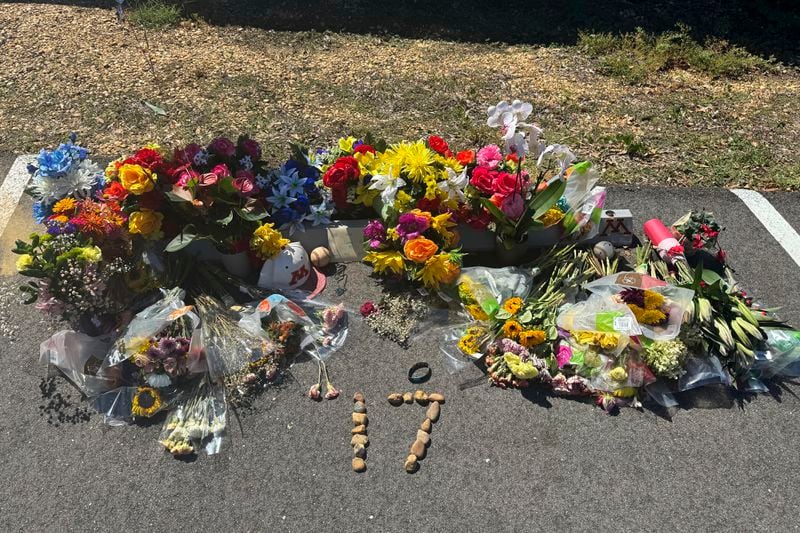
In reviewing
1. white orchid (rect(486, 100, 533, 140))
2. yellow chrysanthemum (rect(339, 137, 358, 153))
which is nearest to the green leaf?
yellow chrysanthemum (rect(339, 137, 358, 153))

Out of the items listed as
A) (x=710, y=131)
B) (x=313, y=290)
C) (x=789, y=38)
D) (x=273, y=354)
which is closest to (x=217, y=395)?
(x=273, y=354)

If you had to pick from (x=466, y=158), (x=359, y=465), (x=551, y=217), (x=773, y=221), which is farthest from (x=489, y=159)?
(x=773, y=221)

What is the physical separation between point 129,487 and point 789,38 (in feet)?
30.3

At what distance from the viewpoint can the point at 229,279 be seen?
4.34 meters

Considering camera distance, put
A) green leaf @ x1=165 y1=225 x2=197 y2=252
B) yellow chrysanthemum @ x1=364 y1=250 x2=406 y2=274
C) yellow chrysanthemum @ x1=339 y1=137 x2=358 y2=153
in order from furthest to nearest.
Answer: yellow chrysanthemum @ x1=339 y1=137 x2=358 y2=153
yellow chrysanthemum @ x1=364 y1=250 x2=406 y2=274
green leaf @ x1=165 y1=225 x2=197 y2=252

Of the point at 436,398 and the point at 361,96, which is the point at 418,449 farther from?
the point at 361,96

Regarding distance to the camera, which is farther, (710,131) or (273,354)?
(710,131)

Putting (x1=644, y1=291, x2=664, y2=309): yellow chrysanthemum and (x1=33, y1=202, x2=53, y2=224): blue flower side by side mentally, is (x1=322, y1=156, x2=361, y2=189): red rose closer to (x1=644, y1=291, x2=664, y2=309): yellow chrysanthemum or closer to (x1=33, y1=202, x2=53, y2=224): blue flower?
(x1=33, y1=202, x2=53, y2=224): blue flower

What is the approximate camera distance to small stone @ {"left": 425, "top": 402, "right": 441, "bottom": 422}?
3.72 m

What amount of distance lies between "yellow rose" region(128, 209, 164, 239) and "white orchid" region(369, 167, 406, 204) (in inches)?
59.8

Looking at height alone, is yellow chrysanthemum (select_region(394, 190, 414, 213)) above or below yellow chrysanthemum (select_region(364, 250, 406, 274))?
above

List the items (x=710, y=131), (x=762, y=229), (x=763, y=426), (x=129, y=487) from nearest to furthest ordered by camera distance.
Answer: (x=129, y=487) < (x=763, y=426) < (x=762, y=229) < (x=710, y=131)

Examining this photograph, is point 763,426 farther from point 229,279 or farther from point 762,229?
point 229,279

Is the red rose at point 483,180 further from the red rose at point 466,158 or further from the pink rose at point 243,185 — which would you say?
the pink rose at point 243,185
